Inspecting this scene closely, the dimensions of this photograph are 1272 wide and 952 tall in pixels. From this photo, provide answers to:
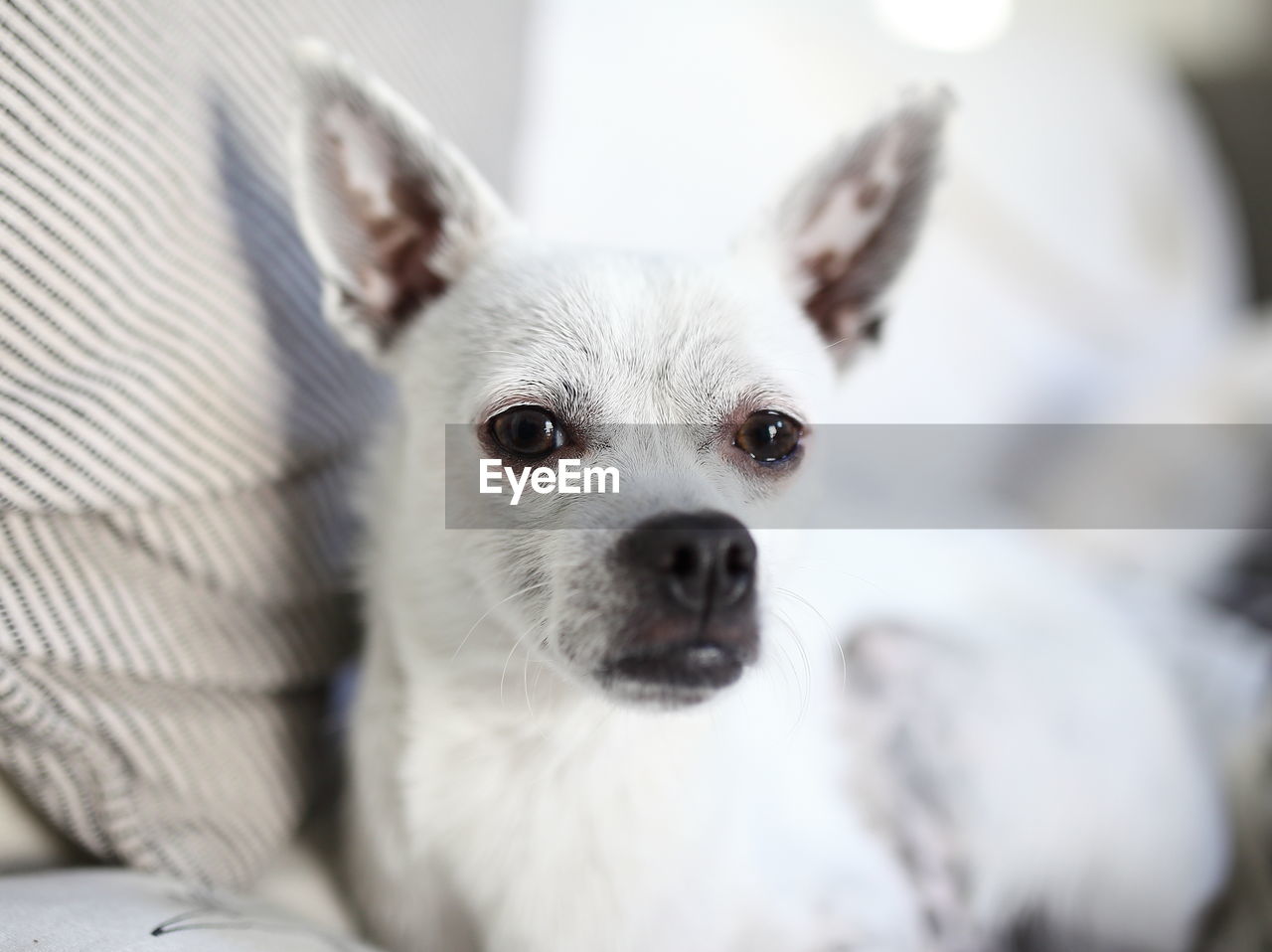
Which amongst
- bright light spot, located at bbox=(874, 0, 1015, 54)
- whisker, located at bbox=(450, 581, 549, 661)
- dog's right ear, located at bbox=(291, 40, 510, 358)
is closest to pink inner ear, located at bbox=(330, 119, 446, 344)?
dog's right ear, located at bbox=(291, 40, 510, 358)

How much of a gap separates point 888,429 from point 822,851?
107 cm

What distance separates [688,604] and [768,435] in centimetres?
21

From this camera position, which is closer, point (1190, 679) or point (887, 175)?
point (887, 175)

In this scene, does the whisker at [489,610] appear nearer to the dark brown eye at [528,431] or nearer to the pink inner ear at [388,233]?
the dark brown eye at [528,431]

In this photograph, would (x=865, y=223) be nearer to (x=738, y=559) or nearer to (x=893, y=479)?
(x=738, y=559)

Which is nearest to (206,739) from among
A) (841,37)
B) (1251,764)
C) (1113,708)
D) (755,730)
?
(755,730)

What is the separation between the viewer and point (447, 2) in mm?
1123

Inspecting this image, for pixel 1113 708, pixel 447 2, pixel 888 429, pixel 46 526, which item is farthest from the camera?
pixel 888 429

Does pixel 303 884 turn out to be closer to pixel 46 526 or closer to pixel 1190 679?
pixel 46 526

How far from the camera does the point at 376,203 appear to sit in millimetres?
903

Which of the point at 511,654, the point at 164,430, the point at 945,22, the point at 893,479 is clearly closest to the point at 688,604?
the point at 511,654

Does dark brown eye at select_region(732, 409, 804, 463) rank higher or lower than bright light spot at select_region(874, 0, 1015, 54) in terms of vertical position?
lower

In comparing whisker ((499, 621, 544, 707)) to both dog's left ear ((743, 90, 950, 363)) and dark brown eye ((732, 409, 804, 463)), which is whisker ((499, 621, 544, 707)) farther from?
dog's left ear ((743, 90, 950, 363))

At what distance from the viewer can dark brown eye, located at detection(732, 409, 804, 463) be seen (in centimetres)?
82
